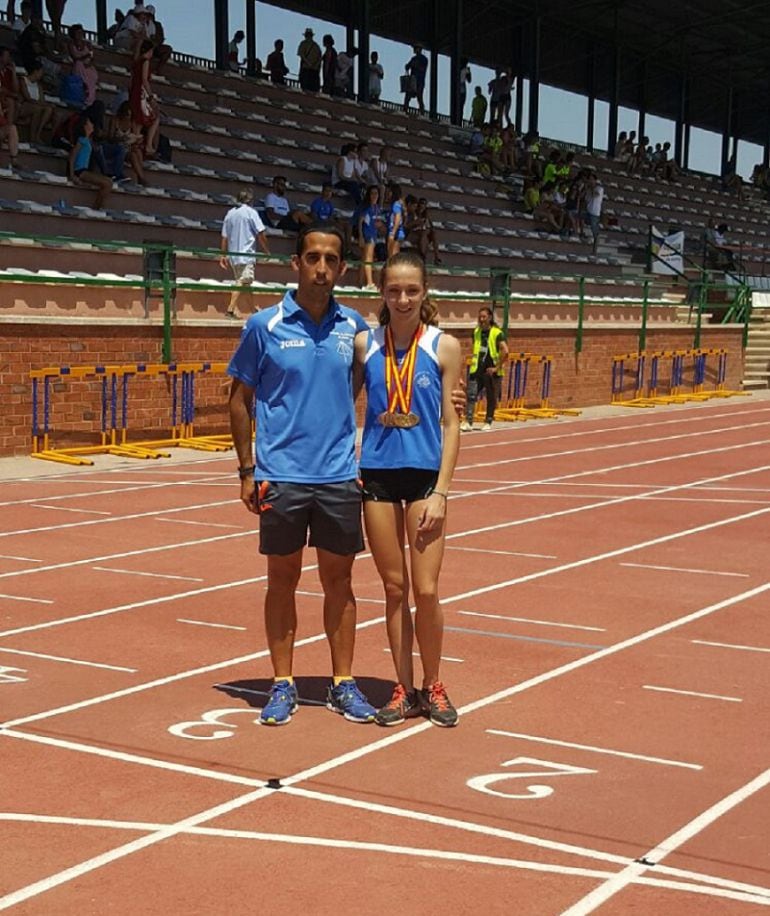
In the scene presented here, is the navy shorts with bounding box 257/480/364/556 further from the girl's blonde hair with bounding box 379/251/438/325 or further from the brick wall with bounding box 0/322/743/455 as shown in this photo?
the brick wall with bounding box 0/322/743/455

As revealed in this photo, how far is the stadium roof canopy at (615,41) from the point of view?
41406mm

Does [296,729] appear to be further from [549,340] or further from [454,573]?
[549,340]

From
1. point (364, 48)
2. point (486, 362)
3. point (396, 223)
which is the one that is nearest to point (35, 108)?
point (396, 223)

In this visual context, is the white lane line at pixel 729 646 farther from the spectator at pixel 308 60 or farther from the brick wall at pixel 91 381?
the spectator at pixel 308 60

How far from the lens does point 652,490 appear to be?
15.1 m

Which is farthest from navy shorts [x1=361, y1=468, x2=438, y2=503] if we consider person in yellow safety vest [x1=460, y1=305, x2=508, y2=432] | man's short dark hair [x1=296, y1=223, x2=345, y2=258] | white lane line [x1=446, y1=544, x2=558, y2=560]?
person in yellow safety vest [x1=460, y1=305, x2=508, y2=432]

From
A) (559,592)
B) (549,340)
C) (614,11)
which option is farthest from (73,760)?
(614,11)

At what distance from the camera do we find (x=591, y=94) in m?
49.0

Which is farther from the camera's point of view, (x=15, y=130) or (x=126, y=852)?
(x=15, y=130)

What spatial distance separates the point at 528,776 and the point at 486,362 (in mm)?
17236

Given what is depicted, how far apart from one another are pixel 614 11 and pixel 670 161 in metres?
8.74

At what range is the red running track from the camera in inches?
175

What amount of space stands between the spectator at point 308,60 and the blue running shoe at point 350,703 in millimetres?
29254

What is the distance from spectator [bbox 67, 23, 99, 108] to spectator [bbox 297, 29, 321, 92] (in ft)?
34.2
